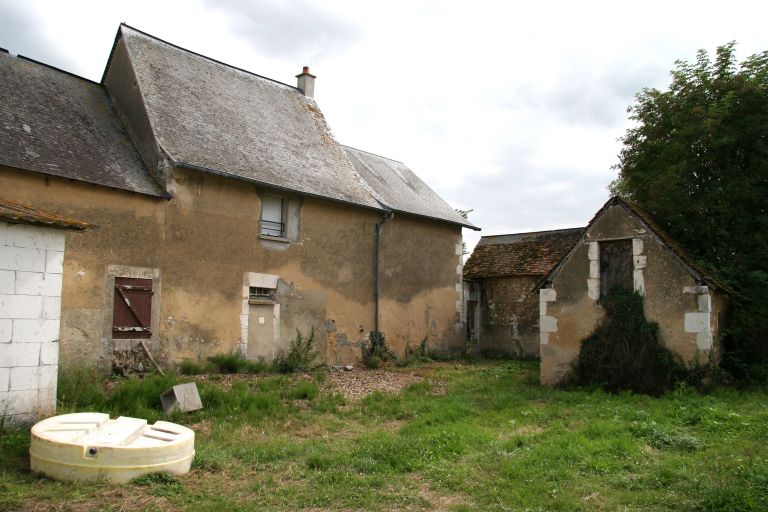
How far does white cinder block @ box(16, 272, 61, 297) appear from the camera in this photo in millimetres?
7199

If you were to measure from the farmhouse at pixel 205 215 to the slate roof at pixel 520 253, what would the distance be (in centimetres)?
213

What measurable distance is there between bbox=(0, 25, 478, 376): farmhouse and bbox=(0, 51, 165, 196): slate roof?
0.04 m

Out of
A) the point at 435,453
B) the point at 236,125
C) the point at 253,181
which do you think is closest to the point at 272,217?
the point at 253,181

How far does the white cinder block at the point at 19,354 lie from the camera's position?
22.9ft

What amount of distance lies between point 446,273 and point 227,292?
305 inches

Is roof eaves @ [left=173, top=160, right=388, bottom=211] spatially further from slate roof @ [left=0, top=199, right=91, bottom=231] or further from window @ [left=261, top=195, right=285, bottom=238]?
slate roof @ [left=0, top=199, right=91, bottom=231]

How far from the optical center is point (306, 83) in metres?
19.1

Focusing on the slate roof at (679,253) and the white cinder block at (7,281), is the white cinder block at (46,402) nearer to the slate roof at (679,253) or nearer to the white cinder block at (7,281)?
the white cinder block at (7,281)

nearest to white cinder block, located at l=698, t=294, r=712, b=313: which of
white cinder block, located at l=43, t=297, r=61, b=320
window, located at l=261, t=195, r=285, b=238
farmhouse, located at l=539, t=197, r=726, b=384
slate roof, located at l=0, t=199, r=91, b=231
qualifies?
farmhouse, located at l=539, t=197, r=726, b=384

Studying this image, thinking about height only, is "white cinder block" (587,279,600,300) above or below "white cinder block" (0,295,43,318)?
above

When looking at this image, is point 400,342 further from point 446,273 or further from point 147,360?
point 147,360

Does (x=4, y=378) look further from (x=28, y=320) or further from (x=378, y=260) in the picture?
(x=378, y=260)

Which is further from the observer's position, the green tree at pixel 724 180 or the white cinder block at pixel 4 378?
the green tree at pixel 724 180

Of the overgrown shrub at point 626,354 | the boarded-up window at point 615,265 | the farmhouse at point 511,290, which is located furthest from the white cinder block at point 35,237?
the farmhouse at point 511,290
